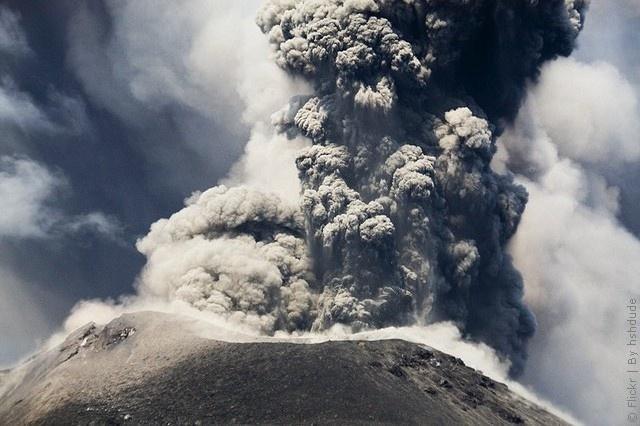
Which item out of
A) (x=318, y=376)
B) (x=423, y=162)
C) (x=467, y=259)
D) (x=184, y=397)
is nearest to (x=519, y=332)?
(x=467, y=259)

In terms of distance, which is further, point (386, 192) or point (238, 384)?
point (386, 192)

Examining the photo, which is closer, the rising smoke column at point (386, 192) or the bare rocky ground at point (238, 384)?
the bare rocky ground at point (238, 384)

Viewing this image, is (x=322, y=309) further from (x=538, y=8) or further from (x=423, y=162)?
(x=538, y=8)

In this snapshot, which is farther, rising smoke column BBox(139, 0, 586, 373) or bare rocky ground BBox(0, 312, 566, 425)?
rising smoke column BBox(139, 0, 586, 373)

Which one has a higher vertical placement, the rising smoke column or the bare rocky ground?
the rising smoke column
